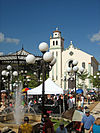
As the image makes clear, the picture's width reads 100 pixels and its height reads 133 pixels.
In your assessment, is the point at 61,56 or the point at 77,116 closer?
the point at 77,116

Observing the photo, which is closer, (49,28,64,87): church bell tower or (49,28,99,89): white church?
(49,28,99,89): white church

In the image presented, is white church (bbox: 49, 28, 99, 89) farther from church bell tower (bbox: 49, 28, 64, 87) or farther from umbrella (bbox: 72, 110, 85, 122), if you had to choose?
umbrella (bbox: 72, 110, 85, 122)

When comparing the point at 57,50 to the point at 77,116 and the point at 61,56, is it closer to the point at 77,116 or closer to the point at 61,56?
the point at 61,56

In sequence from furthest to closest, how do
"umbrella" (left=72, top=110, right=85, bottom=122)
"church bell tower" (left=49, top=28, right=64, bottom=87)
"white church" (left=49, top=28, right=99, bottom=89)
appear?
"church bell tower" (left=49, top=28, right=64, bottom=87) < "white church" (left=49, top=28, right=99, bottom=89) < "umbrella" (left=72, top=110, right=85, bottom=122)

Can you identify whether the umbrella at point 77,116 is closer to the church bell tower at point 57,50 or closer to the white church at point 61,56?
the white church at point 61,56

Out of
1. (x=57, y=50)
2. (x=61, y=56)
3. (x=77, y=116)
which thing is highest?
(x=57, y=50)

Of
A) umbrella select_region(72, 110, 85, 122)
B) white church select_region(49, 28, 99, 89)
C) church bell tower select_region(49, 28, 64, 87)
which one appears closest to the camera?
umbrella select_region(72, 110, 85, 122)

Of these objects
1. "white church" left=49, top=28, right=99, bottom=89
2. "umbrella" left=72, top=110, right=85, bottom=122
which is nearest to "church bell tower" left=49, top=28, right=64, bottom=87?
"white church" left=49, top=28, right=99, bottom=89

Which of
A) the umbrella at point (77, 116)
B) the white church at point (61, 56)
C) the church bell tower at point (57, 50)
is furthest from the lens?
the church bell tower at point (57, 50)

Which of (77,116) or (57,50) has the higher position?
(57,50)

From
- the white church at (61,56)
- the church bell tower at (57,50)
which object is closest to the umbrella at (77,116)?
the white church at (61,56)

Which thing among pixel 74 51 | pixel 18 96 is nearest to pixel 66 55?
pixel 74 51

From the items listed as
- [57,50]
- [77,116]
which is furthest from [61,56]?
[77,116]

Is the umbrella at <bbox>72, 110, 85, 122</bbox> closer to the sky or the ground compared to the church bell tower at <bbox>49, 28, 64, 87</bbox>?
closer to the ground
